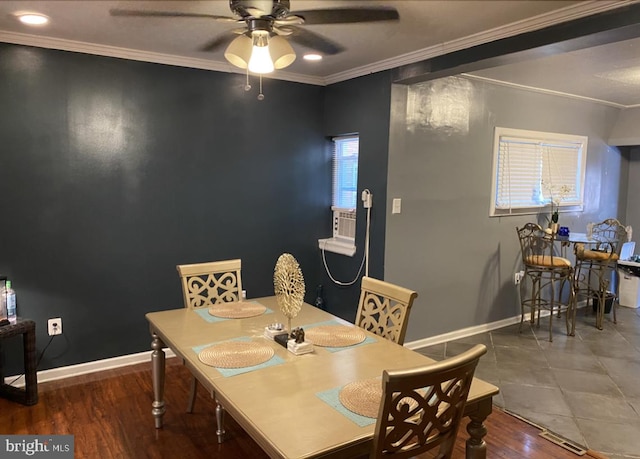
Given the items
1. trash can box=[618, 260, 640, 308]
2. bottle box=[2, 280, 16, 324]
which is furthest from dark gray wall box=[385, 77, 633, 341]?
bottle box=[2, 280, 16, 324]

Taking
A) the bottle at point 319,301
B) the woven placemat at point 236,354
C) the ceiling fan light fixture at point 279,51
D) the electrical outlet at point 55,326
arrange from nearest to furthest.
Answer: the woven placemat at point 236,354
the ceiling fan light fixture at point 279,51
the electrical outlet at point 55,326
the bottle at point 319,301

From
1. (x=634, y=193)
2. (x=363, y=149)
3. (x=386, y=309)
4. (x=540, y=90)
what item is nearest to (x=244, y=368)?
(x=386, y=309)

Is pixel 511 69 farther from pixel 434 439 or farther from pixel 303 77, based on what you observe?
pixel 434 439

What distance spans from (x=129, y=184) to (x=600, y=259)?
14.3ft

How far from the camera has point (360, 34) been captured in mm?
2848

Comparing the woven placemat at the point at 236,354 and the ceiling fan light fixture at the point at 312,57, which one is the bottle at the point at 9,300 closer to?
the woven placemat at the point at 236,354

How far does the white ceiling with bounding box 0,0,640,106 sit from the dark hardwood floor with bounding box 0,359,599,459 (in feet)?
7.38

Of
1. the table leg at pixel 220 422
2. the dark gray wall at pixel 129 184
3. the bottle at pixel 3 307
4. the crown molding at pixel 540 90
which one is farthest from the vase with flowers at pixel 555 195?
the bottle at pixel 3 307

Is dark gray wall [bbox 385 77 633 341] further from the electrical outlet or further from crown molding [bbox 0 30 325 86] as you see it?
the electrical outlet

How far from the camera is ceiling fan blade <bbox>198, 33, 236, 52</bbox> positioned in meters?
2.99

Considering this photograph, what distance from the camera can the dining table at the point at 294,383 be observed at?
141cm

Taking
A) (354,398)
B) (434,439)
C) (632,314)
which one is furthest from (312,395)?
(632,314)

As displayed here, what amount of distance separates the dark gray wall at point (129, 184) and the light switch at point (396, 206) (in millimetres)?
939

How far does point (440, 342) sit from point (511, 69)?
2.33 meters
